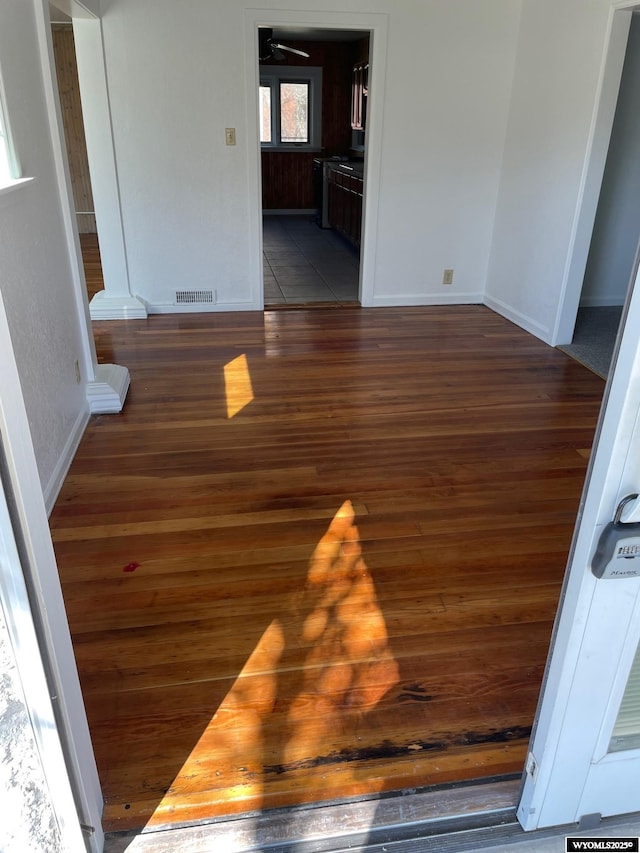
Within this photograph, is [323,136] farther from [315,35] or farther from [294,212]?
[315,35]

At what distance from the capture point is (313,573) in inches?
88.6

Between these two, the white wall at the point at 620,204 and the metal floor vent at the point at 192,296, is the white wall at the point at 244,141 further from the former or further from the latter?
the white wall at the point at 620,204

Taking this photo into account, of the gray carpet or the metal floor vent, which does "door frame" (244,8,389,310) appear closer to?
the metal floor vent

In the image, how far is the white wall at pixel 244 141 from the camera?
4555mm

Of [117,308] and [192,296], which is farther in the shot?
[192,296]

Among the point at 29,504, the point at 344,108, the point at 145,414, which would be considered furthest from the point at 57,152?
the point at 344,108

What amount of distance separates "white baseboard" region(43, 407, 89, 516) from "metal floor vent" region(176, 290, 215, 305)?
2.07 meters

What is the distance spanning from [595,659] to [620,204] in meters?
5.10

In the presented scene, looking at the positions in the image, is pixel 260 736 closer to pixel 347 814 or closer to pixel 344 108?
pixel 347 814

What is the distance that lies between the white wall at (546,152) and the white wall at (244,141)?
22cm

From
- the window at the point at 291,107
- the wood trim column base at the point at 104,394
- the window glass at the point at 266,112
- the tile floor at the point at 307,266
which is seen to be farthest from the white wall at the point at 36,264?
the window glass at the point at 266,112

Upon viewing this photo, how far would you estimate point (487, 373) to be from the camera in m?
4.13

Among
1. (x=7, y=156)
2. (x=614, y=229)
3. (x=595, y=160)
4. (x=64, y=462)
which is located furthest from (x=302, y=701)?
(x=614, y=229)

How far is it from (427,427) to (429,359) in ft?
3.65
